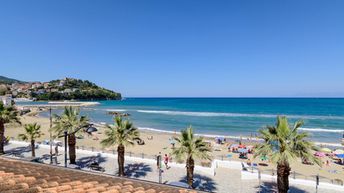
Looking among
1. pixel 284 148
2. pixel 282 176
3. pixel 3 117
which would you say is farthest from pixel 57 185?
pixel 3 117

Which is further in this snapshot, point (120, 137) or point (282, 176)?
point (120, 137)

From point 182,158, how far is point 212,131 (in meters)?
39.2

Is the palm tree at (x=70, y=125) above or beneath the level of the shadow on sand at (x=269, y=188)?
above

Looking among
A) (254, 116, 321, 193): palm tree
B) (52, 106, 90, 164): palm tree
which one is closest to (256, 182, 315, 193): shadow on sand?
(254, 116, 321, 193): palm tree

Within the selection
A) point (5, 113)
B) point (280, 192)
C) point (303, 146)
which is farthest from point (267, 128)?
point (5, 113)

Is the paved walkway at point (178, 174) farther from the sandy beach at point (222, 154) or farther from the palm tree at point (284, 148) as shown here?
the palm tree at point (284, 148)

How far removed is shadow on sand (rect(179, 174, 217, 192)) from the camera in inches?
667

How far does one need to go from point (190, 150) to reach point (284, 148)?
18.9 ft

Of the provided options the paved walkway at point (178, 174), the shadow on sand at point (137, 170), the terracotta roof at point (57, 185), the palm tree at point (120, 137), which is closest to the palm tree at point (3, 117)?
the paved walkway at point (178, 174)

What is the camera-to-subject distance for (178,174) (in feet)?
64.5

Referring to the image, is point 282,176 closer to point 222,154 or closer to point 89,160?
point 89,160

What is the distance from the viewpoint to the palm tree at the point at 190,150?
50.0 ft

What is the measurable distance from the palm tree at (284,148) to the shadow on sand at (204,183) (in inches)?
209

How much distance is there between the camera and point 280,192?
13.2 m
